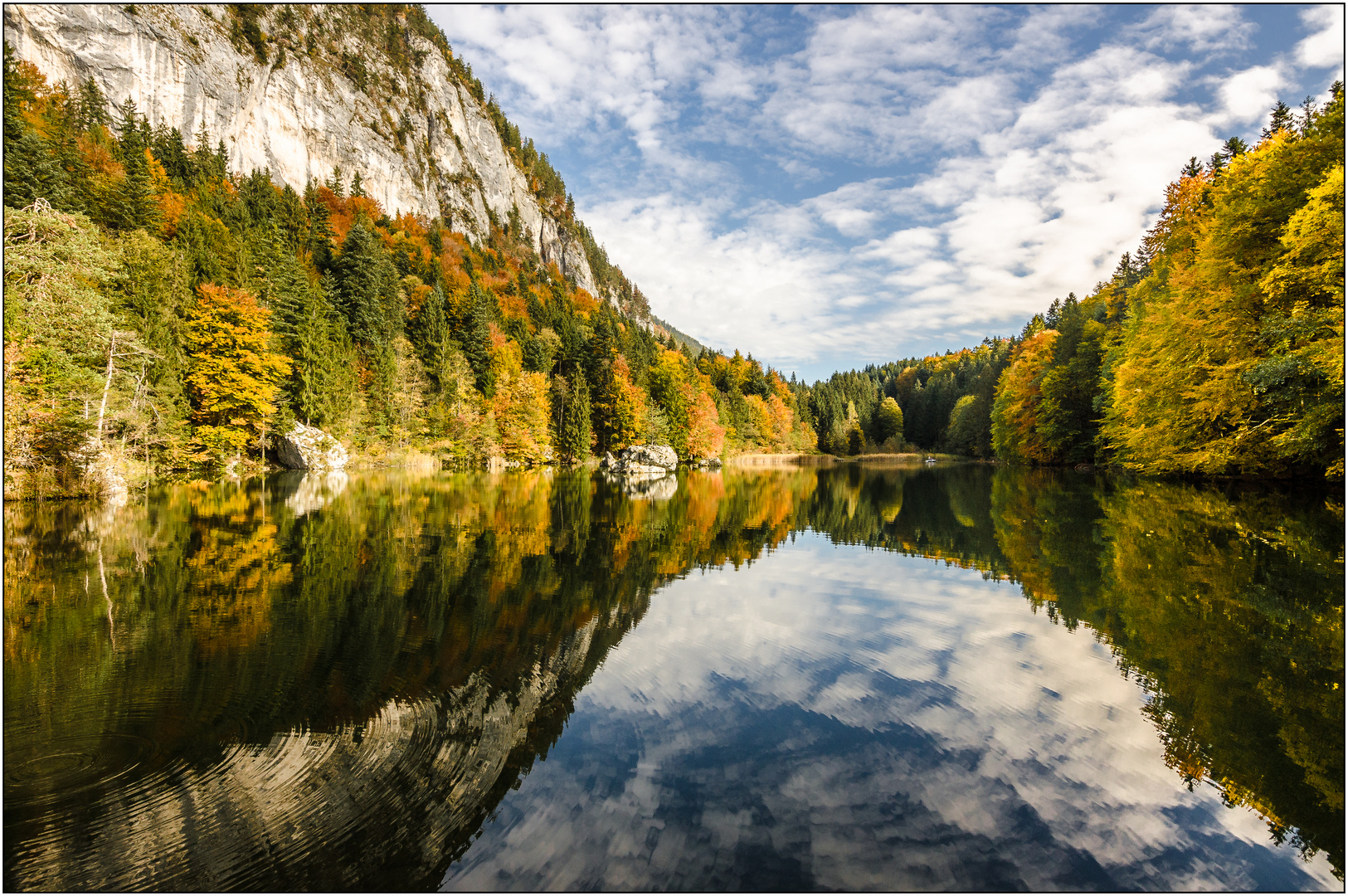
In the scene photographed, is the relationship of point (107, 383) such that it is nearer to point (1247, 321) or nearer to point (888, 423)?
point (1247, 321)

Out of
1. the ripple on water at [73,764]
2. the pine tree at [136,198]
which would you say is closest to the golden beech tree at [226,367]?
the pine tree at [136,198]

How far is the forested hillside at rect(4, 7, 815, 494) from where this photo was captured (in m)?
17.2

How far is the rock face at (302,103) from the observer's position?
159ft

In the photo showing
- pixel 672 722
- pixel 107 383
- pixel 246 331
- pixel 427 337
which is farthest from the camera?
pixel 427 337

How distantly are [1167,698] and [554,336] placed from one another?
58444mm

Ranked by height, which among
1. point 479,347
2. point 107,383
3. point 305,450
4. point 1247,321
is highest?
point 479,347

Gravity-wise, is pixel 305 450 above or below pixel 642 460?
above

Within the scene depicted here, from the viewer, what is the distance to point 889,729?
479cm

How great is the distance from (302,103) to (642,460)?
64632 millimetres

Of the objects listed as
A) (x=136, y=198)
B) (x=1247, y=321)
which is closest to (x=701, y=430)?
(x=136, y=198)

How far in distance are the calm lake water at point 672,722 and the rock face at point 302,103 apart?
215 feet

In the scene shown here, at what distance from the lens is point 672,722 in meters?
4.97

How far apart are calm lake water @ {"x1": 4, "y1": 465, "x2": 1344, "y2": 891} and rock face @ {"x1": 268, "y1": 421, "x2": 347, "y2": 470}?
26.0m

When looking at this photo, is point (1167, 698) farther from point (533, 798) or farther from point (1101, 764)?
point (533, 798)
